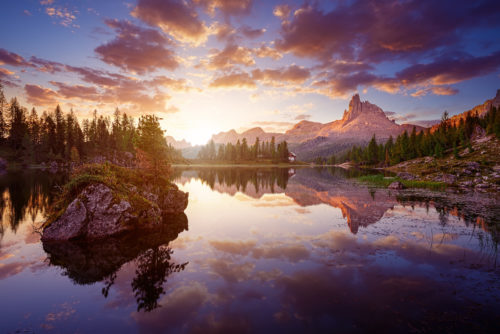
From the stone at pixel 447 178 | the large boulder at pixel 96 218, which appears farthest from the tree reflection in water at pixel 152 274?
the stone at pixel 447 178

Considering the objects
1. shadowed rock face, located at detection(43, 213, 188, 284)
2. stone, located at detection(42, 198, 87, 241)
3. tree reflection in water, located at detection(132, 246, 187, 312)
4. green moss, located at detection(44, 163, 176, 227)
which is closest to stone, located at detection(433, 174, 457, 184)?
shadowed rock face, located at detection(43, 213, 188, 284)

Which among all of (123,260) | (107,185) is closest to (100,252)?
(123,260)

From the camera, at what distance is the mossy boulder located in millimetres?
16047

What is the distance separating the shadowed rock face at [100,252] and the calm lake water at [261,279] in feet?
0.31

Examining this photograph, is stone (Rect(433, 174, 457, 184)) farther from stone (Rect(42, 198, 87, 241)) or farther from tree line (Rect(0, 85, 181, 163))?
tree line (Rect(0, 85, 181, 163))

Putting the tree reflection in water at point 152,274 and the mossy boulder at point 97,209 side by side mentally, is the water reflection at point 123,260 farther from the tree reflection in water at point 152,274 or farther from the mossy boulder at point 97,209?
the mossy boulder at point 97,209

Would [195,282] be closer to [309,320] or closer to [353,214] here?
[309,320]

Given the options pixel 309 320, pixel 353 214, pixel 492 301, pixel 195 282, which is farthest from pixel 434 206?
pixel 195 282

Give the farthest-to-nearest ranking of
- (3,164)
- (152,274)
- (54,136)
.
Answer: (54,136), (3,164), (152,274)

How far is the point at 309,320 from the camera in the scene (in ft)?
Result: 26.2

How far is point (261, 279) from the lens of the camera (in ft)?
35.7

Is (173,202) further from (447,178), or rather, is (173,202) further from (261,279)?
(447,178)

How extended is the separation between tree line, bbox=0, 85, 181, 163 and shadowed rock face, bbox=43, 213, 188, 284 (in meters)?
91.3

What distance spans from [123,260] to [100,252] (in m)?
2.26
